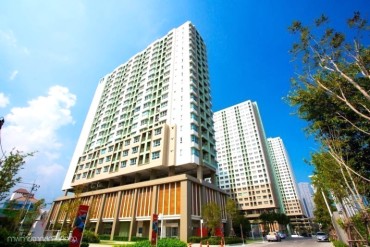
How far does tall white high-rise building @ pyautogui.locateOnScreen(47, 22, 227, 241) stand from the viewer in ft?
131

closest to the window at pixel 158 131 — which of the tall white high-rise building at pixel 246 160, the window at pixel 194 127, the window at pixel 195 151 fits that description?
the window at pixel 194 127

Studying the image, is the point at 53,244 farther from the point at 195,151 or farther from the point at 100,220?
the point at 100,220

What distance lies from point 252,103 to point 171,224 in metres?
99.6

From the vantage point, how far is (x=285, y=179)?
13950cm

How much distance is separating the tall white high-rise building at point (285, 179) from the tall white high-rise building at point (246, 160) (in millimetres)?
39889

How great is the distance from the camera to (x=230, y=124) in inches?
4742

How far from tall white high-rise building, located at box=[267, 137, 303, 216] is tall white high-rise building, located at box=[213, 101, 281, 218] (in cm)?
3989

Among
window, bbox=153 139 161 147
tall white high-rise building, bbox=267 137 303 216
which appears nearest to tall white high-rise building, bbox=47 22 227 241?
window, bbox=153 139 161 147

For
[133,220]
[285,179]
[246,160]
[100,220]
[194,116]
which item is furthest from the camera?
[285,179]

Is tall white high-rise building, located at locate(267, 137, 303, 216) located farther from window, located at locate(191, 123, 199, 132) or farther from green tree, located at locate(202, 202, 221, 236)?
green tree, located at locate(202, 202, 221, 236)

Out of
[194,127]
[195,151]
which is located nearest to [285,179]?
[194,127]

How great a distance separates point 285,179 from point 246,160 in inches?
2126

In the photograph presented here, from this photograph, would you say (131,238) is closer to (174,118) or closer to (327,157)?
(174,118)

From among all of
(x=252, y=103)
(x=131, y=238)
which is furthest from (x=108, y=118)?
(x=252, y=103)
